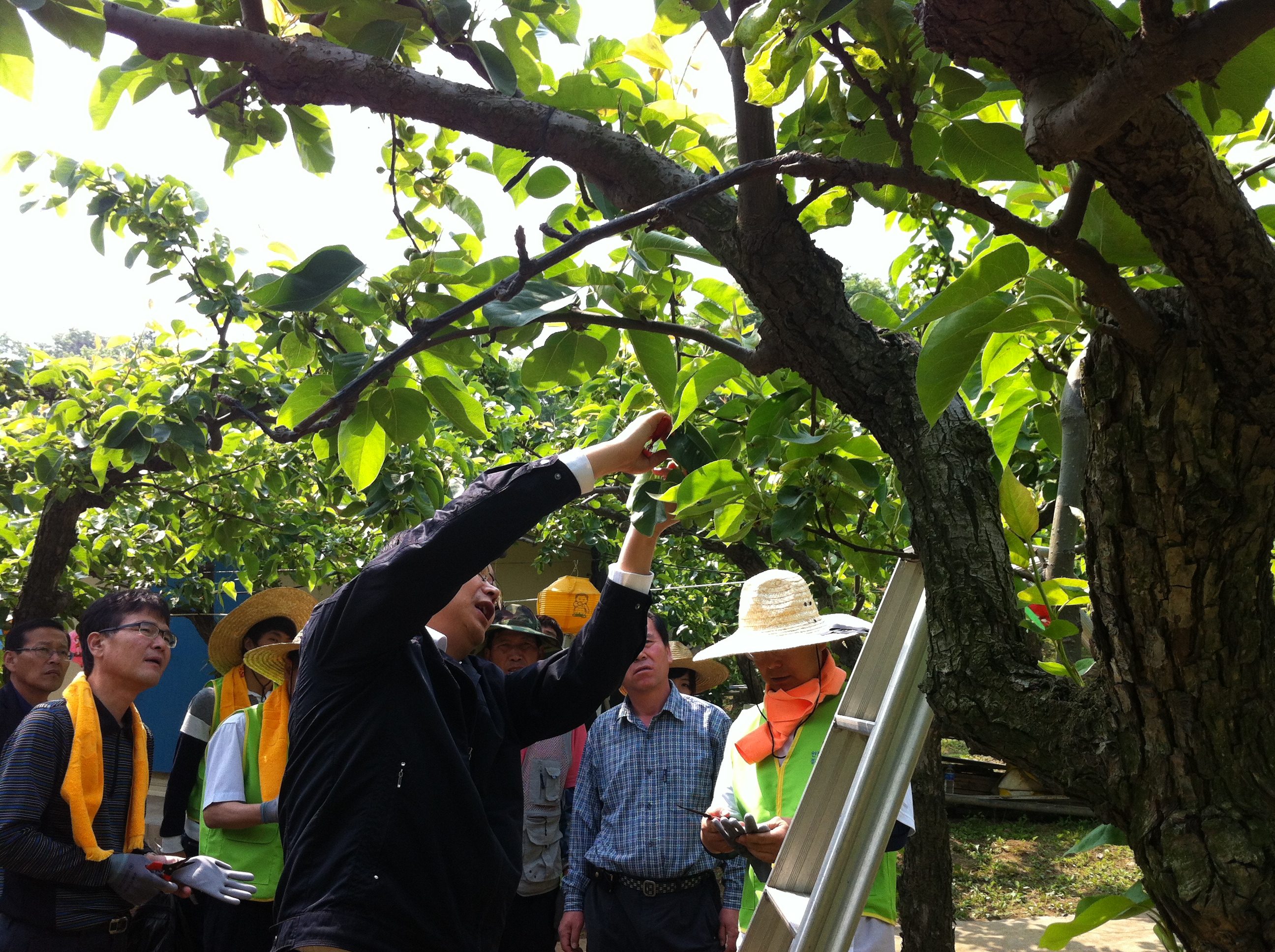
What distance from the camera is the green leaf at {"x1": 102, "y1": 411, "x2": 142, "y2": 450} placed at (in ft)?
11.8

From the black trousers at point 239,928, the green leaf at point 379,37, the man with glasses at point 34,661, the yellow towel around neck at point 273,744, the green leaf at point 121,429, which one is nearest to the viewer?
the green leaf at point 379,37

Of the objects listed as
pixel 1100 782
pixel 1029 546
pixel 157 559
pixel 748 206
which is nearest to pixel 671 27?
pixel 748 206

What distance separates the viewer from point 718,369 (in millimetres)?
1670

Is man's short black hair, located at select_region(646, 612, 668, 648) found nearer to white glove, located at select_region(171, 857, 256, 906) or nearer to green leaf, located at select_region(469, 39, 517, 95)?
white glove, located at select_region(171, 857, 256, 906)

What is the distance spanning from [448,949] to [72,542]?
4.31 meters

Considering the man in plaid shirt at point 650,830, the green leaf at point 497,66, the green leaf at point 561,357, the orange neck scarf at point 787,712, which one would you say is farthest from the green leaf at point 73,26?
the man in plaid shirt at point 650,830

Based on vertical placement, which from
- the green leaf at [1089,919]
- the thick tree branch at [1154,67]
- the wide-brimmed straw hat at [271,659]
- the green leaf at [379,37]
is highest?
the green leaf at [379,37]

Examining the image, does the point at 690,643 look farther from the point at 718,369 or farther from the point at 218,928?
the point at 718,369

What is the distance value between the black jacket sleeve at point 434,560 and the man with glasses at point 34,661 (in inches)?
121

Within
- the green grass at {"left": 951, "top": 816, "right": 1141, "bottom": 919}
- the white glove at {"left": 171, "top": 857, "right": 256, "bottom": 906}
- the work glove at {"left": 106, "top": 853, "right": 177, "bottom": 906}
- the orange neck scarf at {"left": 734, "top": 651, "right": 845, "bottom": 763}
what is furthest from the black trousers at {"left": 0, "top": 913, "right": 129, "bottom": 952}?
the green grass at {"left": 951, "top": 816, "right": 1141, "bottom": 919}

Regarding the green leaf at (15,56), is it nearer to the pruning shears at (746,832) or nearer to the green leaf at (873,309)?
the green leaf at (873,309)

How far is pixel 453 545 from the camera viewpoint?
1.77m

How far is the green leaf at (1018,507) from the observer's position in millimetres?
1292

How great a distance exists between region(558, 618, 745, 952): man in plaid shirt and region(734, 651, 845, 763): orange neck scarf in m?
0.56
